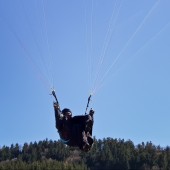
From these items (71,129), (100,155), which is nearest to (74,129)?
(71,129)

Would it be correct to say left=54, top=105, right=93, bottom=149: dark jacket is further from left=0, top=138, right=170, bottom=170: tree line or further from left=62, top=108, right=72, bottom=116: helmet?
left=0, top=138, right=170, bottom=170: tree line

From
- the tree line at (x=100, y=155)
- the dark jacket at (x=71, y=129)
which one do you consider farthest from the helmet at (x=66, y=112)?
the tree line at (x=100, y=155)

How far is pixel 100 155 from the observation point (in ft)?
496

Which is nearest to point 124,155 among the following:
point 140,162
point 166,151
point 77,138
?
point 140,162

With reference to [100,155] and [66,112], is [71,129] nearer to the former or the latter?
[66,112]

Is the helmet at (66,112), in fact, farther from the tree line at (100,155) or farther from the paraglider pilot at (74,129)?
the tree line at (100,155)

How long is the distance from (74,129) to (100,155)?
135 metres

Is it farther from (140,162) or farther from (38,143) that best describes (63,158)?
(140,162)

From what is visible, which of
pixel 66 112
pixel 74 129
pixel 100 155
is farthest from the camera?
pixel 100 155

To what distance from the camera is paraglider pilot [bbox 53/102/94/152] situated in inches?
706

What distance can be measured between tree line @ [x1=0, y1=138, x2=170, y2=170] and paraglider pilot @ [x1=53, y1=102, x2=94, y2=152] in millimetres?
100711

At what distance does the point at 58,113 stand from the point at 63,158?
143903mm

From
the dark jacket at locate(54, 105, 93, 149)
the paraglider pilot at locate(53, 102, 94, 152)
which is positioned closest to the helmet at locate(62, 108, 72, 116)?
the paraglider pilot at locate(53, 102, 94, 152)

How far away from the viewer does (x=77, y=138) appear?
1800 cm
